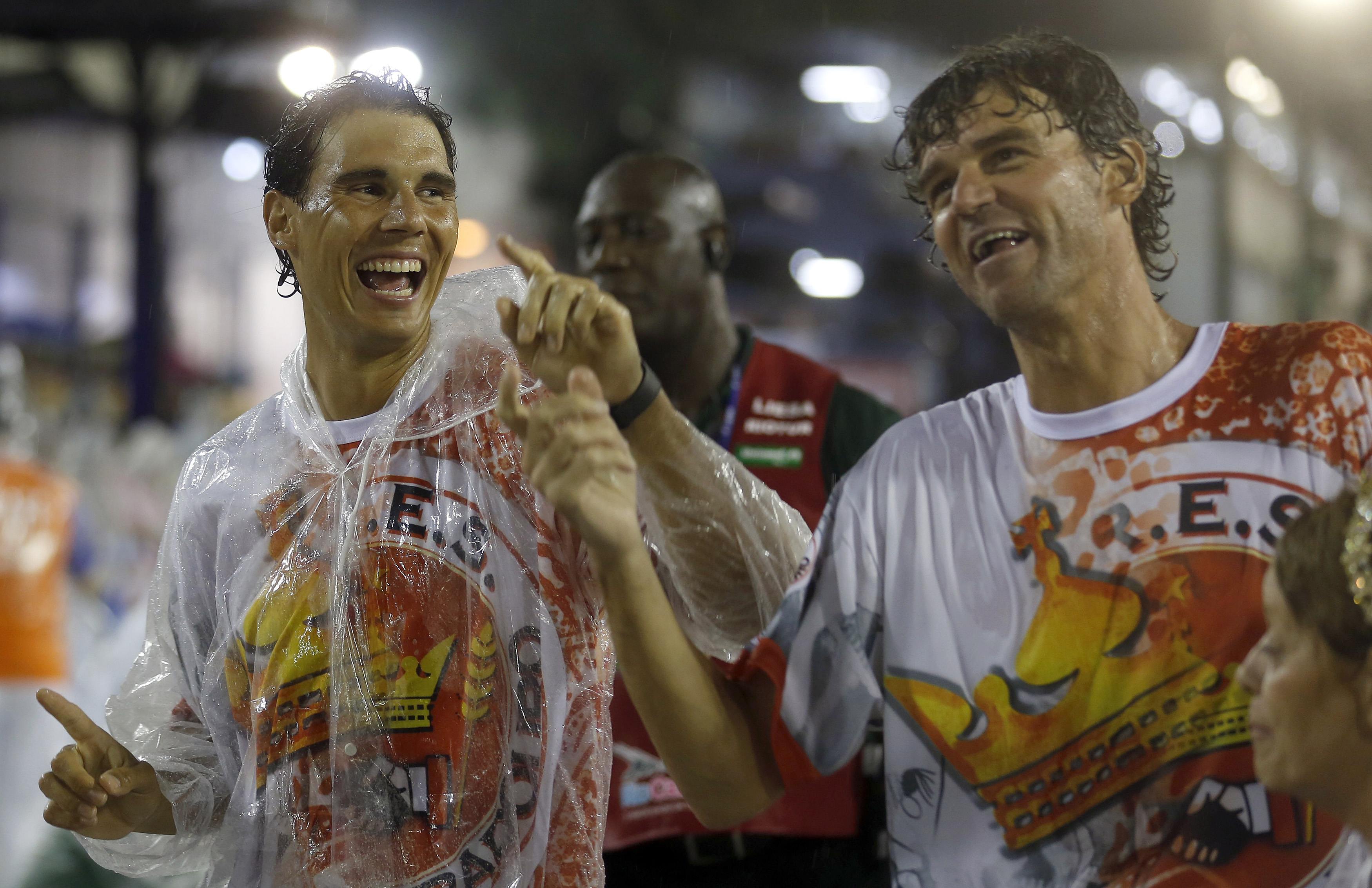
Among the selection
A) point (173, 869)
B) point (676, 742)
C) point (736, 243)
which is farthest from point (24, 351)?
point (736, 243)

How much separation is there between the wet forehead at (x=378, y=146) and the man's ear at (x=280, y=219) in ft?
0.37

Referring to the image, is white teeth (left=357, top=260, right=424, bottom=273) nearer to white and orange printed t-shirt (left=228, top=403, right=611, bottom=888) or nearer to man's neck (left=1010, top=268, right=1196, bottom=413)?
white and orange printed t-shirt (left=228, top=403, right=611, bottom=888)

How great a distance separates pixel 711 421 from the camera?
3.53 m

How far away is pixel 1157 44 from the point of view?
5328 mm

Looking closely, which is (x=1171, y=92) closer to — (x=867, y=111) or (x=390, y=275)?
(x=390, y=275)

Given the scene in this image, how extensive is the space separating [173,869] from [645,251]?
2069 millimetres

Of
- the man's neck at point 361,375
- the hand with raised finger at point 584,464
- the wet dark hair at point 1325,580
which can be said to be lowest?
the wet dark hair at point 1325,580

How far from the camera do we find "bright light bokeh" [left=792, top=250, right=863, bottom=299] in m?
30.4

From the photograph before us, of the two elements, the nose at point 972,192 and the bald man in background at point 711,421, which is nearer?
the nose at point 972,192

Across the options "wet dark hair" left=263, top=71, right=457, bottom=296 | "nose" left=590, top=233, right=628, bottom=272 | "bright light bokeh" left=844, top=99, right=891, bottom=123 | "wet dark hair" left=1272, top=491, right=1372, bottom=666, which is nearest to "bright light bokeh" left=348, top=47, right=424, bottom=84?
"wet dark hair" left=263, top=71, right=457, bottom=296

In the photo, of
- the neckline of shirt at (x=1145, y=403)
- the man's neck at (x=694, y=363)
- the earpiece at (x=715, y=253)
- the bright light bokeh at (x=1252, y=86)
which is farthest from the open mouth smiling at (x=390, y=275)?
the bright light bokeh at (x=1252, y=86)

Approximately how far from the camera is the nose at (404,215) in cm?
221

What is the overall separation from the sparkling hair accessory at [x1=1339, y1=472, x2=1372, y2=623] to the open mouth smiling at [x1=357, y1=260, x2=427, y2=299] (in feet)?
4.81

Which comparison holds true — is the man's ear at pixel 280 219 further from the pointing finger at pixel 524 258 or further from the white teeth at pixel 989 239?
the white teeth at pixel 989 239
